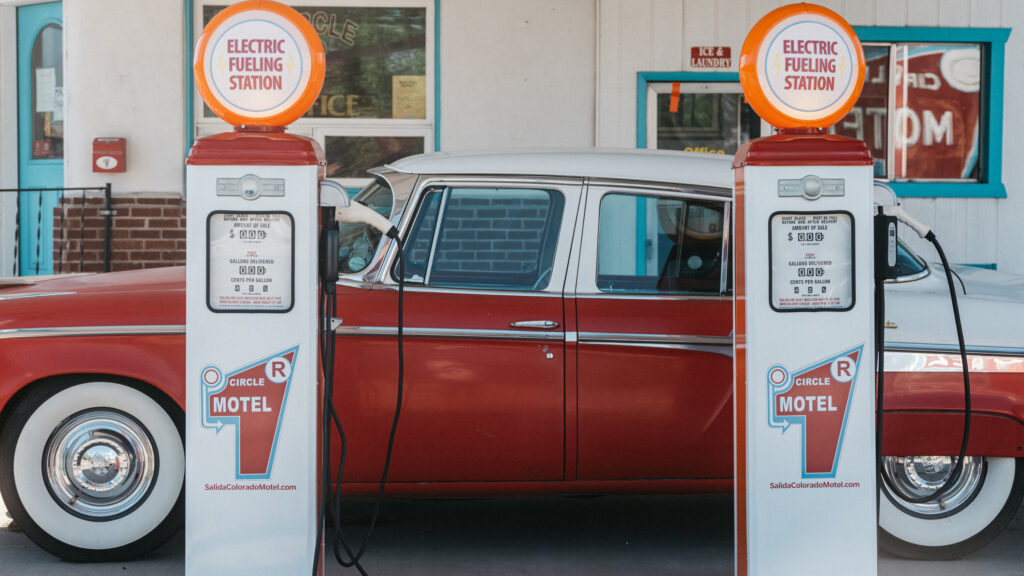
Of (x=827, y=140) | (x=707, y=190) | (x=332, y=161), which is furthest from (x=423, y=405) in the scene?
(x=332, y=161)

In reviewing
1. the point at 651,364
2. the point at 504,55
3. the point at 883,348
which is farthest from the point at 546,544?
the point at 504,55

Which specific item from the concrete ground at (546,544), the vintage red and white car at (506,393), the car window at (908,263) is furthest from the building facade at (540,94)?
the vintage red and white car at (506,393)

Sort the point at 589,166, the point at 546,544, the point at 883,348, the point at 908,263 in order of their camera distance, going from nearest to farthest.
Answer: the point at 883,348
the point at 589,166
the point at 908,263
the point at 546,544

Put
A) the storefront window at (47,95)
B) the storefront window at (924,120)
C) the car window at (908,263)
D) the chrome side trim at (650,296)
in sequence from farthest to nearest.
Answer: the storefront window at (47,95) → the storefront window at (924,120) → the car window at (908,263) → the chrome side trim at (650,296)

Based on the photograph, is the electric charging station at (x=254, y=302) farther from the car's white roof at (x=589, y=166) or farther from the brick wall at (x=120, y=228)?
the brick wall at (x=120, y=228)

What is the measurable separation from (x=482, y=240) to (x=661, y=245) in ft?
2.43

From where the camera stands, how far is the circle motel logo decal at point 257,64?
11.3ft

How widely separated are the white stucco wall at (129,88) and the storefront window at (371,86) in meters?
0.39

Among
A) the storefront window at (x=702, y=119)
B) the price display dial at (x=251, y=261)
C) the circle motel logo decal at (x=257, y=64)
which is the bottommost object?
the price display dial at (x=251, y=261)

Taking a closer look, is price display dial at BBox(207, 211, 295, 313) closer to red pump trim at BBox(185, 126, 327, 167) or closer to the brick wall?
red pump trim at BBox(185, 126, 327, 167)

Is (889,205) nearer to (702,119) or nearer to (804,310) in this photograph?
(804,310)

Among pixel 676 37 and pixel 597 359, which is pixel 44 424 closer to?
pixel 597 359

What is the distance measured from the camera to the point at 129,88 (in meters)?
8.31

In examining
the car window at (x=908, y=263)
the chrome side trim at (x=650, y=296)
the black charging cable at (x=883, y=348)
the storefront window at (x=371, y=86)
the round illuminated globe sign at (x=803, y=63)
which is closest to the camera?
the round illuminated globe sign at (x=803, y=63)
